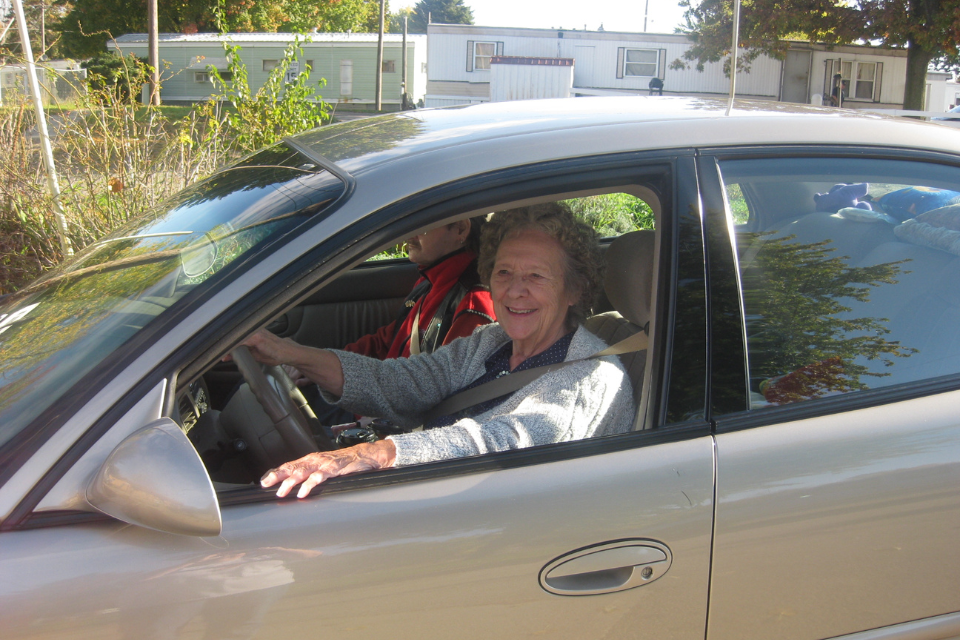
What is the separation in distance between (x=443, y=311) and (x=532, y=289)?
2.77 ft

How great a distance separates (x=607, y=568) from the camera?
138cm

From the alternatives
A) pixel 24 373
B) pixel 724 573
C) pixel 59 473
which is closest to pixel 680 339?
pixel 724 573

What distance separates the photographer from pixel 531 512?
137 cm

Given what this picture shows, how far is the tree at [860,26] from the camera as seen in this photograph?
18.9m

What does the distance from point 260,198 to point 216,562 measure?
2.59 ft

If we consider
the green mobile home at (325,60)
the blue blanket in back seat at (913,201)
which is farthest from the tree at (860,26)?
the blue blanket in back seat at (913,201)

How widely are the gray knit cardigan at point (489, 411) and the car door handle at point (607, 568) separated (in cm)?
34

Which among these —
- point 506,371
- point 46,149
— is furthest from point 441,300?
point 46,149

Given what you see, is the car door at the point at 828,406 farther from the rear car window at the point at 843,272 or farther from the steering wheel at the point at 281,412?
the steering wheel at the point at 281,412

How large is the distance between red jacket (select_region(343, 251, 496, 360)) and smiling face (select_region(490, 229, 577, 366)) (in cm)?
53

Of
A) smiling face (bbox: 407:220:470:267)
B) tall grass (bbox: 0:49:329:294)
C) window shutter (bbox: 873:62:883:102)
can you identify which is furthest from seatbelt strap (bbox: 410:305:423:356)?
window shutter (bbox: 873:62:883:102)

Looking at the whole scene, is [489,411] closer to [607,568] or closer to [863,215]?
[607,568]

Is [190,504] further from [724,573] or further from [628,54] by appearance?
[628,54]

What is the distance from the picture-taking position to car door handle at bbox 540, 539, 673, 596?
1362mm
